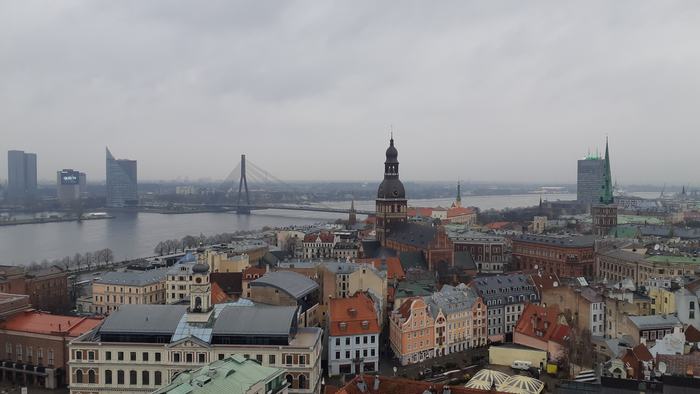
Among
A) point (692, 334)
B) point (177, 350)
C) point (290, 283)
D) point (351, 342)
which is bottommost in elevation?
point (351, 342)

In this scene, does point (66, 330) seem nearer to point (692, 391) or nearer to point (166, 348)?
point (166, 348)

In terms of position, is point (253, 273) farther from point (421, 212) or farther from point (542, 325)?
point (421, 212)

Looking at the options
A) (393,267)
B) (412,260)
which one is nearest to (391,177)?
(412,260)

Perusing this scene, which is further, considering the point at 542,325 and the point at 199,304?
the point at 542,325

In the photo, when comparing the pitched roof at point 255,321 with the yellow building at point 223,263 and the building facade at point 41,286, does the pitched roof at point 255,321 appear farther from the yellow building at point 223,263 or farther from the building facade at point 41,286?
the building facade at point 41,286

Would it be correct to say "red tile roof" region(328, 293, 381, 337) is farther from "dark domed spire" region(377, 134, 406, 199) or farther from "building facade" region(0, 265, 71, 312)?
"dark domed spire" region(377, 134, 406, 199)

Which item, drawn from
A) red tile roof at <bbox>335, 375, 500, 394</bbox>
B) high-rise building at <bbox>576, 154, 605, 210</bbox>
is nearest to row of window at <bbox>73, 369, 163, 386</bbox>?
red tile roof at <bbox>335, 375, 500, 394</bbox>

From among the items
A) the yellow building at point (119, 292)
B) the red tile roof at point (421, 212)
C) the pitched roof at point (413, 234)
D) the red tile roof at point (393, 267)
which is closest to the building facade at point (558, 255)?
the pitched roof at point (413, 234)
